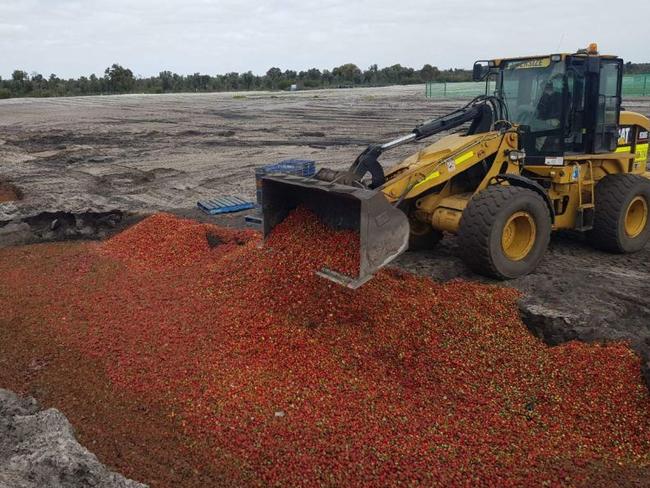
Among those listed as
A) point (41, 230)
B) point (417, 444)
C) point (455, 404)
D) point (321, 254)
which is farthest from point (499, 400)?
point (41, 230)

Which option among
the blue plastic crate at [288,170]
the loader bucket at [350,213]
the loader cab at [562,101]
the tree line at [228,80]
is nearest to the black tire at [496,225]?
the loader cab at [562,101]

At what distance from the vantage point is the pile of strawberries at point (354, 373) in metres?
3.95

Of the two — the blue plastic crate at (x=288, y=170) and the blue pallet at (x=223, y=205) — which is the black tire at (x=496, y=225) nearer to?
the blue plastic crate at (x=288, y=170)

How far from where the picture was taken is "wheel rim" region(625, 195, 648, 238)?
7961 mm

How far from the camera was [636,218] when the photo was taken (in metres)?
8.04

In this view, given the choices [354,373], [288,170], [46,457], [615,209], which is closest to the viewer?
[46,457]

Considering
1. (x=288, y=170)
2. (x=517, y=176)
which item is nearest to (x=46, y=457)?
(x=517, y=176)

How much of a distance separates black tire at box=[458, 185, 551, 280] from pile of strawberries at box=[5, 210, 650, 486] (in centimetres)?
40

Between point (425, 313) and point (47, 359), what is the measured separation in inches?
135

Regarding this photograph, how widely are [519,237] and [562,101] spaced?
1.79 m

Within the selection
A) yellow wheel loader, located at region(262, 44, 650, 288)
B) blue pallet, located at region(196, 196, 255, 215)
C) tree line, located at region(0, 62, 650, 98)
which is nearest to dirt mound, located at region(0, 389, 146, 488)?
yellow wheel loader, located at region(262, 44, 650, 288)

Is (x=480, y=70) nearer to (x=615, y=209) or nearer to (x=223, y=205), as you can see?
(x=615, y=209)

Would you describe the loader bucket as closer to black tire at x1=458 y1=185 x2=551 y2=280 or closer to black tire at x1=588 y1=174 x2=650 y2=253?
black tire at x1=458 y1=185 x2=551 y2=280

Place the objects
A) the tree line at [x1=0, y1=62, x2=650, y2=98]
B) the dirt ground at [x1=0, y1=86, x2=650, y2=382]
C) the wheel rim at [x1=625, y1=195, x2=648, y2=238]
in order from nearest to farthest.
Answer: the dirt ground at [x1=0, y1=86, x2=650, y2=382] < the wheel rim at [x1=625, y1=195, x2=648, y2=238] < the tree line at [x1=0, y1=62, x2=650, y2=98]
